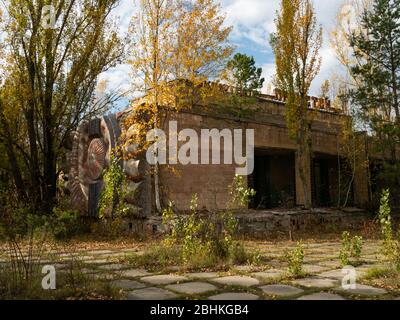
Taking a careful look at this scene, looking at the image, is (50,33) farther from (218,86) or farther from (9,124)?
Result: (218,86)

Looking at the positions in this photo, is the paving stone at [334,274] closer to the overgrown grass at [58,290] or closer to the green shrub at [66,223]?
the overgrown grass at [58,290]

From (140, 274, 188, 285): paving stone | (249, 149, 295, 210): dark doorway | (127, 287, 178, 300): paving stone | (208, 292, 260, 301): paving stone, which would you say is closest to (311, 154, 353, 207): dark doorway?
(249, 149, 295, 210): dark doorway

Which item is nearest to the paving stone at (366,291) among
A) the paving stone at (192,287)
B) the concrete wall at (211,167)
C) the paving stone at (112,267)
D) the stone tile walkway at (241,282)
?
the stone tile walkway at (241,282)

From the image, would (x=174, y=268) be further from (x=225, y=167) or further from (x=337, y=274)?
(x=225, y=167)

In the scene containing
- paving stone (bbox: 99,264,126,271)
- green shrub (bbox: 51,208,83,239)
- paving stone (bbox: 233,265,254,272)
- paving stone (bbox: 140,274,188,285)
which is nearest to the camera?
paving stone (bbox: 140,274,188,285)

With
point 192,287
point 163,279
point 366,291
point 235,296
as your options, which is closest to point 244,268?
point 163,279

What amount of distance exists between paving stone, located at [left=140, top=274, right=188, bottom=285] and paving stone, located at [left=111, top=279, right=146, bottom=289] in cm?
16

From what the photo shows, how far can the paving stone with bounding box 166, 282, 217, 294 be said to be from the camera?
13.2ft

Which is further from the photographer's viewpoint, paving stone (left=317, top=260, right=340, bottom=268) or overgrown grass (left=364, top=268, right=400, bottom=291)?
paving stone (left=317, top=260, right=340, bottom=268)

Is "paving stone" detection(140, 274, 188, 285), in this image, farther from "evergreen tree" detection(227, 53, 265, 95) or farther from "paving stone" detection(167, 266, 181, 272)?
"evergreen tree" detection(227, 53, 265, 95)

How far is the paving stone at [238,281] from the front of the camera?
14.3ft

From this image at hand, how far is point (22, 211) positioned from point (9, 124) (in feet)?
12.6

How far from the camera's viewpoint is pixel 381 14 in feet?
48.2

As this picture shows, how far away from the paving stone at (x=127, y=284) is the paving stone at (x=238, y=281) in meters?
0.86
